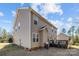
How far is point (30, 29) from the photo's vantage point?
7039 mm

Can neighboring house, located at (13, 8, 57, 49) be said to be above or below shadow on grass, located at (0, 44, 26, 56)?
above

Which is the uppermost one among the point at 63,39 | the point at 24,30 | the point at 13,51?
the point at 24,30

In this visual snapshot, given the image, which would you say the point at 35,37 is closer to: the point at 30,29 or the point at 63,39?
the point at 30,29

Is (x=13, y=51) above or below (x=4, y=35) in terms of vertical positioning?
below

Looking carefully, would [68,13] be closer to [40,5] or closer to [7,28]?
[40,5]

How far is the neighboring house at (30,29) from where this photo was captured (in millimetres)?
7008

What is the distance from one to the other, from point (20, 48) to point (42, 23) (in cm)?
66

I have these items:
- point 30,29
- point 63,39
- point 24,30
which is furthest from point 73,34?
point 24,30

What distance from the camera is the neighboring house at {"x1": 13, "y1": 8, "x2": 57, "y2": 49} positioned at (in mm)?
7008

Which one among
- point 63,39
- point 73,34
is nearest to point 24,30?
point 63,39

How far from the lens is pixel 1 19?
22.9 ft

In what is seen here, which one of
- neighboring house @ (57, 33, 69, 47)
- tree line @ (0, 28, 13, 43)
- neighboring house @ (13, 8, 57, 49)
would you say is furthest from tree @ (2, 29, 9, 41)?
neighboring house @ (57, 33, 69, 47)

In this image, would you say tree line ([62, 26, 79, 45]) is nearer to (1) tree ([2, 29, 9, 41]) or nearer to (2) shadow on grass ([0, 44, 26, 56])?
(2) shadow on grass ([0, 44, 26, 56])

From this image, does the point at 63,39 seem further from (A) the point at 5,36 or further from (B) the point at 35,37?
(A) the point at 5,36
